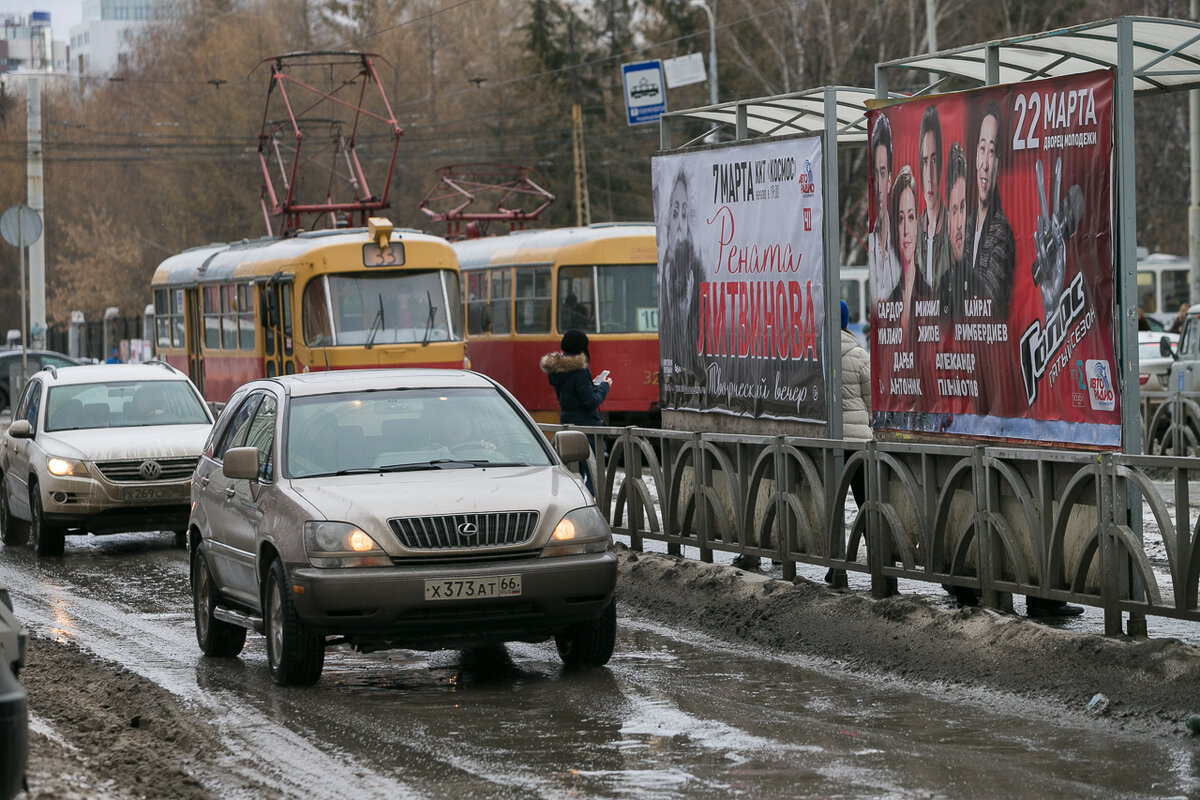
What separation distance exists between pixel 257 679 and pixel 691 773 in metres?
3.34

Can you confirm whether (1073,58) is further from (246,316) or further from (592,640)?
(246,316)

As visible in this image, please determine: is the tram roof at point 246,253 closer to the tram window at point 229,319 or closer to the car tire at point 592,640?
the tram window at point 229,319

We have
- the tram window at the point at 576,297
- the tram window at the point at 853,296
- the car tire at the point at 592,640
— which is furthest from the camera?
the tram window at the point at 853,296

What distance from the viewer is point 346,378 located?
10156mm

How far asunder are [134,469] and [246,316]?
32.6 ft

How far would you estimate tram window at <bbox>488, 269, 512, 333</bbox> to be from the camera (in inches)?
1073

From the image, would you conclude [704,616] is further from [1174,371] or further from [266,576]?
[1174,371]

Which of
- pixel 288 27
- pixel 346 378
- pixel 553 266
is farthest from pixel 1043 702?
pixel 288 27

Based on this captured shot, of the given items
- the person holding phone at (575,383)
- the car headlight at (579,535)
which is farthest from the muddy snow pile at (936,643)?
the person holding phone at (575,383)

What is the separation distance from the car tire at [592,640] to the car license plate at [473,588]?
0.56 metres

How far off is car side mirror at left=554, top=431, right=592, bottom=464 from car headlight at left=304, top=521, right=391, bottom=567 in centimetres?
145

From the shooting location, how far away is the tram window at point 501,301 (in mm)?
27266

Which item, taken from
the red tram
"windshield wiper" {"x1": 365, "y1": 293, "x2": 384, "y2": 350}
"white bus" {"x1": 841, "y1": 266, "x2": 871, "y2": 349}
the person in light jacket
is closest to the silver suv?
the person in light jacket

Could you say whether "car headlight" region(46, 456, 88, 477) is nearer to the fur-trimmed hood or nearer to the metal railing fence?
the fur-trimmed hood
